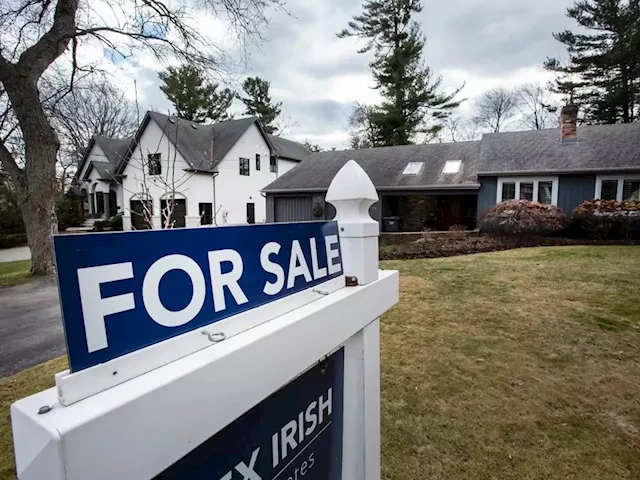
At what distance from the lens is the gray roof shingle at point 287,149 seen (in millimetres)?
25355

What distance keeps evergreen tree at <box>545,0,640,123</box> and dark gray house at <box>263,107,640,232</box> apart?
7.72m

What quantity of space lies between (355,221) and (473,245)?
10.5 metres

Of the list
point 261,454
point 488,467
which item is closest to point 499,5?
point 488,467

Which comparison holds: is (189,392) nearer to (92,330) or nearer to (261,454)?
(92,330)

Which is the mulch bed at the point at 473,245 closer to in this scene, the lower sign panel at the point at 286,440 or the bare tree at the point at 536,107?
the lower sign panel at the point at 286,440

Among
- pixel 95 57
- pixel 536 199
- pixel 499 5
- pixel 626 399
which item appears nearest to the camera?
pixel 626 399

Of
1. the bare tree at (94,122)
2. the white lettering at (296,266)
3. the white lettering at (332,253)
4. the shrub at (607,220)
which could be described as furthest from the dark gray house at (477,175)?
the white lettering at (296,266)

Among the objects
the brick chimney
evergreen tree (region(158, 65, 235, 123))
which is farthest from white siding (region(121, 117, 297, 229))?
the brick chimney

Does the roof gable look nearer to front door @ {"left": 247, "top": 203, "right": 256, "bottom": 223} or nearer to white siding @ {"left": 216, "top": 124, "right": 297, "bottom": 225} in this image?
white siding @ {"left": 216, "top": 124, "right": 297, "bottom": 225}

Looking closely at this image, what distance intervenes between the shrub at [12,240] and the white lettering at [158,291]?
2276 cm

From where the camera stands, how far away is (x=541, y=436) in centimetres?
229

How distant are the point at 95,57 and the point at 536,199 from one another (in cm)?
1559

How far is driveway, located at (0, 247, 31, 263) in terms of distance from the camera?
1427cm

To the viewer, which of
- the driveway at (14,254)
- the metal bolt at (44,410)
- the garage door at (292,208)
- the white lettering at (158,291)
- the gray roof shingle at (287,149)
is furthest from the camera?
the gray roof shingle at (287,149)
